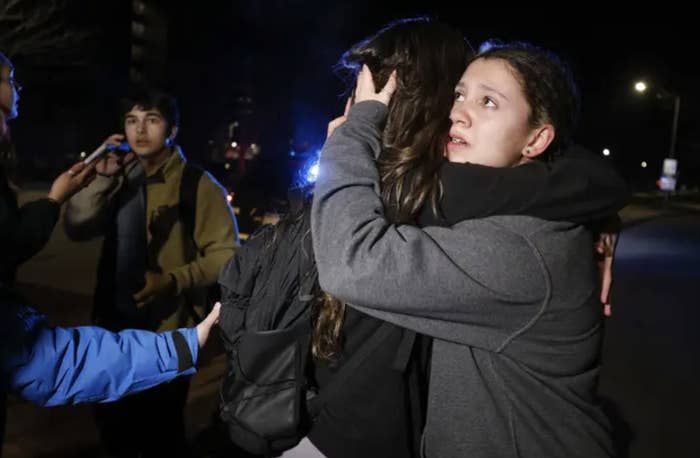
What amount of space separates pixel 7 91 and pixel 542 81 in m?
2.32

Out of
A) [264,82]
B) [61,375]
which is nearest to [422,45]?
[61,375]

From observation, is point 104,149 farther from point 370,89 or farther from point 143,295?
point 370,89

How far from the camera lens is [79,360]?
178cm

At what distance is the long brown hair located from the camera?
4.96 ft

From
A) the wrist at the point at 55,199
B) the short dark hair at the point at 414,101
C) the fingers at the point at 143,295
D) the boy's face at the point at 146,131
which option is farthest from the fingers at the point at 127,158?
the short dark hair at the point at 414,101

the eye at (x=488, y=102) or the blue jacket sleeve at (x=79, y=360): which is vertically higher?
the eye at (x=488, y=102)

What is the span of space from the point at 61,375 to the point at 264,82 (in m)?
19.4

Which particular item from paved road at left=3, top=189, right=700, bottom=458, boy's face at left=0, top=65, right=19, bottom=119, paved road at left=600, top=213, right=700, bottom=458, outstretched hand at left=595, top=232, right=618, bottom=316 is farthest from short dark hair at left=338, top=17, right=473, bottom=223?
paved road at left=600, top=213, right=700, bottom=458

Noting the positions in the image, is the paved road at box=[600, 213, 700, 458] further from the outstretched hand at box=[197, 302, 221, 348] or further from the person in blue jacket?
the person in blue jacket

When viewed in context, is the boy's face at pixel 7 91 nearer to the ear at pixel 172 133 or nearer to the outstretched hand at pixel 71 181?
the outstretched hand at pixel 71 181

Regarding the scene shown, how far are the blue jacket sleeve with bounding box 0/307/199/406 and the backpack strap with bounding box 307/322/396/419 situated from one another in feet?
1.98

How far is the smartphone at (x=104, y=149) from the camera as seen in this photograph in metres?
3.05

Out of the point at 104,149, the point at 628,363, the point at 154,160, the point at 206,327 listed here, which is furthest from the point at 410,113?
the point at 628,363

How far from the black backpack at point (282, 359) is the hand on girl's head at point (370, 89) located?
1.20 ft
